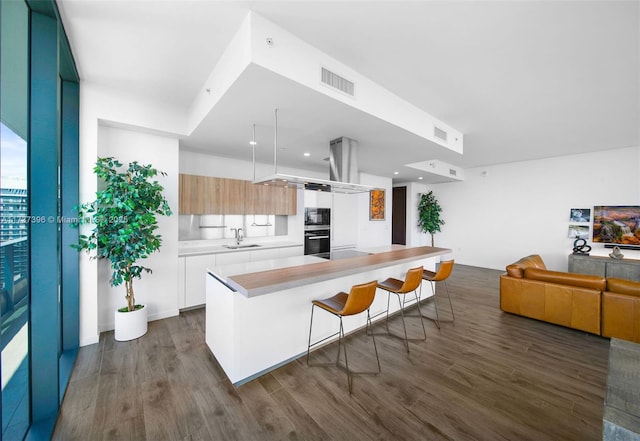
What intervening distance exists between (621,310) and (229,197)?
552 centimetres

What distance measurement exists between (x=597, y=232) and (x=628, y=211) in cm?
61

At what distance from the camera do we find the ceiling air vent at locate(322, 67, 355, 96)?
2.16 meters

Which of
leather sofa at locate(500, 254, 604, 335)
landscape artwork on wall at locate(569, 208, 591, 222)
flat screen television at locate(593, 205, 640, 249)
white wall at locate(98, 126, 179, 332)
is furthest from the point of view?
landscape artwork on wall at locate(569, 208, 591, 222)

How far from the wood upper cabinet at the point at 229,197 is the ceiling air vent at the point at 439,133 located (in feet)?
9.74

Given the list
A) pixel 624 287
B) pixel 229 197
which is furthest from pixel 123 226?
pixel 624 287

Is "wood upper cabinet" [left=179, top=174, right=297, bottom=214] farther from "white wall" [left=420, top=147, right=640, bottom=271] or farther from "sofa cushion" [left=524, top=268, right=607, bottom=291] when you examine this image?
"white wall" [left=420, top=147, right=640, bottom=271]

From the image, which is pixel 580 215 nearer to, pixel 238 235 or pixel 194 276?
pixel 238 235

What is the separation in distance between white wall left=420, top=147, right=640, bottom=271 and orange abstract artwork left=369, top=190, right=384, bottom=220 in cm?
227

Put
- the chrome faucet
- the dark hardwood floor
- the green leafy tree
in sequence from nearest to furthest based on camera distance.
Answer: the dark hardwood floor, the green leafy tree, the chrome faucet

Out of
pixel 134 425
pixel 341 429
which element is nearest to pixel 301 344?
pixel 341 429

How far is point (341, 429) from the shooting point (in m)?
1.69

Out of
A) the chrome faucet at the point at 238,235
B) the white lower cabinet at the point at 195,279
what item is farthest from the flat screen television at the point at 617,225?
the white lower cabinet at the point at 195,279

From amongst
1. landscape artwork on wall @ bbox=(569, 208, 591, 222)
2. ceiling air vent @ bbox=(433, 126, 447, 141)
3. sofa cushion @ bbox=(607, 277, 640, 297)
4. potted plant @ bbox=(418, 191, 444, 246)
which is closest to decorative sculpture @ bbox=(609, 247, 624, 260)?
landscape artwork on wall @ bbox=(569, 208, 591, 222)

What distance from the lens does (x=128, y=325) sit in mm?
2854
